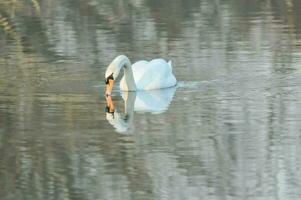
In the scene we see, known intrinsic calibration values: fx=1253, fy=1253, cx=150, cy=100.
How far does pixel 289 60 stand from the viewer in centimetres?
1758

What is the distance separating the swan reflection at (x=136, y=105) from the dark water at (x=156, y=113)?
0.09ft

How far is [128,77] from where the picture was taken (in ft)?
51.5

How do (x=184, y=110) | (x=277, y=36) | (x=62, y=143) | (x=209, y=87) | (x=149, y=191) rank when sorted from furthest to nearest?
(x=277, y=36), (x=209, y=87), (x=184, y=110), (x=62, y=143), (x=149, y=191)

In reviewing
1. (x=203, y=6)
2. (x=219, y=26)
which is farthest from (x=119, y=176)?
(x=203, y=6)

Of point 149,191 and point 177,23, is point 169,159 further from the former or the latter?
point 177,23

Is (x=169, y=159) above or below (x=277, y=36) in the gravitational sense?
above

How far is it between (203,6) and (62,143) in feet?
49.0


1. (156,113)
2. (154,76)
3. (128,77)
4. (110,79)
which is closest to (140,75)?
(154,76)

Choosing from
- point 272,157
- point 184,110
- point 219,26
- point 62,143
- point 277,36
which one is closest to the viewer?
point 272,157

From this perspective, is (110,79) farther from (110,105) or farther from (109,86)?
(110,105)

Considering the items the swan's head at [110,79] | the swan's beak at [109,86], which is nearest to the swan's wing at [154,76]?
the swan's head at [110,79]

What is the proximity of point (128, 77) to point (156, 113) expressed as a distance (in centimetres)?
200

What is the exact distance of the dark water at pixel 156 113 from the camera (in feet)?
33.4

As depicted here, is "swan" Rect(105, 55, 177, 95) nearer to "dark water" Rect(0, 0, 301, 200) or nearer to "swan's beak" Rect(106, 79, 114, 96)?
"swan's beak" Rect(106, 79, 114, 96)
